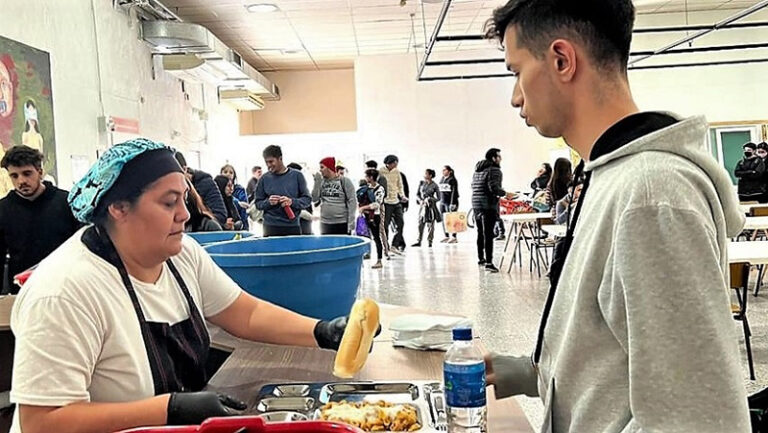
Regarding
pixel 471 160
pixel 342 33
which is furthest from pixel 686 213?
pixel 471 160

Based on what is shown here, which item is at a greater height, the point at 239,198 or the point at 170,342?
the point at 239,198

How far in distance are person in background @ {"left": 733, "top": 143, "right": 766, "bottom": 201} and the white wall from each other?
8.12 metres

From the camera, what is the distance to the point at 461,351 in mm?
1315

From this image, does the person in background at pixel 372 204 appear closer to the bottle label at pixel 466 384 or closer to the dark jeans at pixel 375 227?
the dark jeans at pixel 375 227

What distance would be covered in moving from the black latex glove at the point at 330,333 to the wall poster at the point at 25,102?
3890mm

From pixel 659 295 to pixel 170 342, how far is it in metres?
1.12

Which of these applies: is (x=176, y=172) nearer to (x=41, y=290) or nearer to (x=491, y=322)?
(x=41, y=290)

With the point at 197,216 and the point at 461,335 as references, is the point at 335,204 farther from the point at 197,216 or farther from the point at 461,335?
the point at 461,335

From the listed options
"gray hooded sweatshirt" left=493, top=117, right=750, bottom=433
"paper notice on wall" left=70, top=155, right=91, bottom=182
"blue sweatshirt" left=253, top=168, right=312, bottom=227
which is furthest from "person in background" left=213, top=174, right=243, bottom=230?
"gray hooded sweatshirt" left=493, top=117, right=750, bottom=433

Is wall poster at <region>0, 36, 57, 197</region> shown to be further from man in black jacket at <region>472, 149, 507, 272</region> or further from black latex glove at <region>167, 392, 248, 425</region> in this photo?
man in black jacket at <region>472, 149, 507, 272</region>

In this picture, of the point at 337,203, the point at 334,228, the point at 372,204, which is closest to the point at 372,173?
the point at 372,204

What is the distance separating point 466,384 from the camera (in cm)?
121

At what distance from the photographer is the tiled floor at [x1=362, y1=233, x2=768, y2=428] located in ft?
14.9

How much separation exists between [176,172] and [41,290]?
402 millimetres
